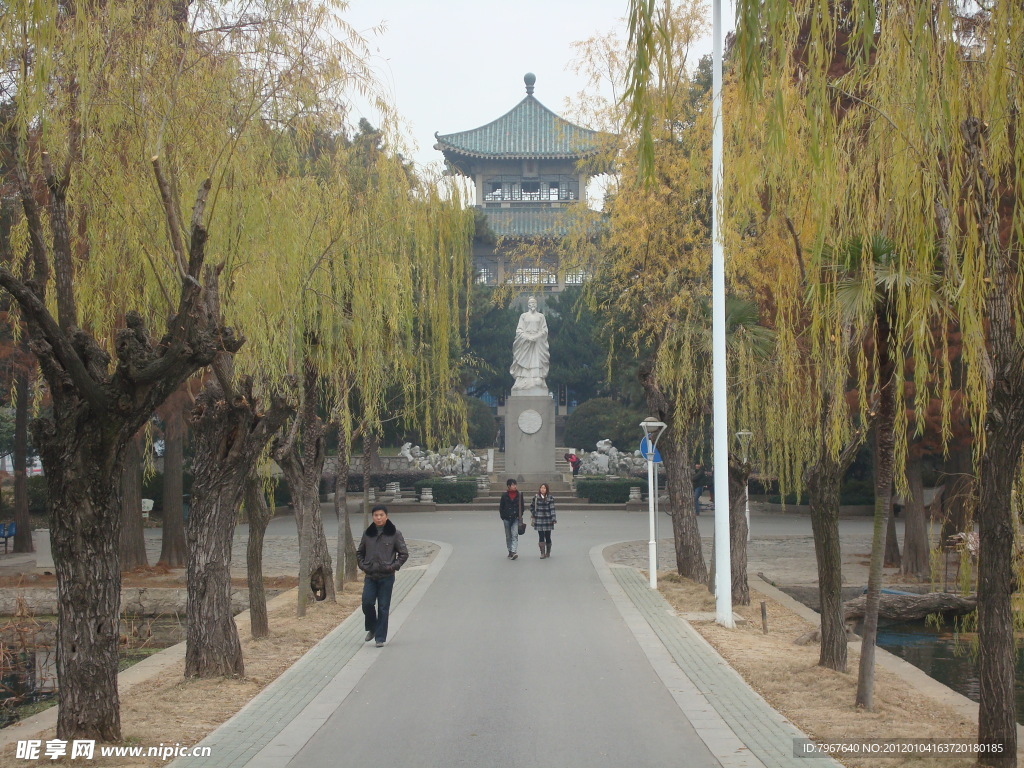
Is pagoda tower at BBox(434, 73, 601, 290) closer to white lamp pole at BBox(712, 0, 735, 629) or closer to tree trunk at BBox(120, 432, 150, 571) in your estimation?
tree trunk at BBox(120, 432, 150, 571)

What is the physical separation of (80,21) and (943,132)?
6126 millimetres

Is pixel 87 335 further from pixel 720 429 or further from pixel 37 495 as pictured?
pixel 37 495

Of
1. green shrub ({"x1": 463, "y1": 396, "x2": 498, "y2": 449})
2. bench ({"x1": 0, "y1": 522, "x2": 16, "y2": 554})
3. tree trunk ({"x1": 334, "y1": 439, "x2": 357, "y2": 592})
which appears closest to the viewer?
tree trunk ({"x1": 334, "y1": 439, "x2": 357, "y2": 592})

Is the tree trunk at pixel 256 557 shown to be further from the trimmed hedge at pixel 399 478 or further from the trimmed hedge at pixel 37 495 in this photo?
the trimmed hedge at pixel 399 478

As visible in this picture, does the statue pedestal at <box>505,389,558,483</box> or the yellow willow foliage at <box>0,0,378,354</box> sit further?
the statue pedestal at <box>505,389,558,483</box>

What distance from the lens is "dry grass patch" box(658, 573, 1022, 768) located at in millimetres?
7820

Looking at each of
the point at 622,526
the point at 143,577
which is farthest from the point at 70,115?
the point at 622,526

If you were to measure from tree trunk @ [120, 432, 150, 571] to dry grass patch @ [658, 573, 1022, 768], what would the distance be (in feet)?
41.3

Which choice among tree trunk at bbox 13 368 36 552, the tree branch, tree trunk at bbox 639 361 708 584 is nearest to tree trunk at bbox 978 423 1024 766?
the tree branch

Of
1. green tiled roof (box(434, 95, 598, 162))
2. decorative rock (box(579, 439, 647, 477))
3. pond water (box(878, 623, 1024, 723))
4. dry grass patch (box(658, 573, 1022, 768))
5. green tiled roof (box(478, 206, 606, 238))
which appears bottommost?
pond water (box(878, 623, 1024, 723))

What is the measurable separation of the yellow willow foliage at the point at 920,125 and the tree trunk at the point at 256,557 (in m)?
7.32

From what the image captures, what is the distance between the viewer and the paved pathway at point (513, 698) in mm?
7074

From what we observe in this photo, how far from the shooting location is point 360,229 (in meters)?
12.7

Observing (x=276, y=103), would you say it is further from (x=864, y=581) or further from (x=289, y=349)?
(x=864, y=581)
